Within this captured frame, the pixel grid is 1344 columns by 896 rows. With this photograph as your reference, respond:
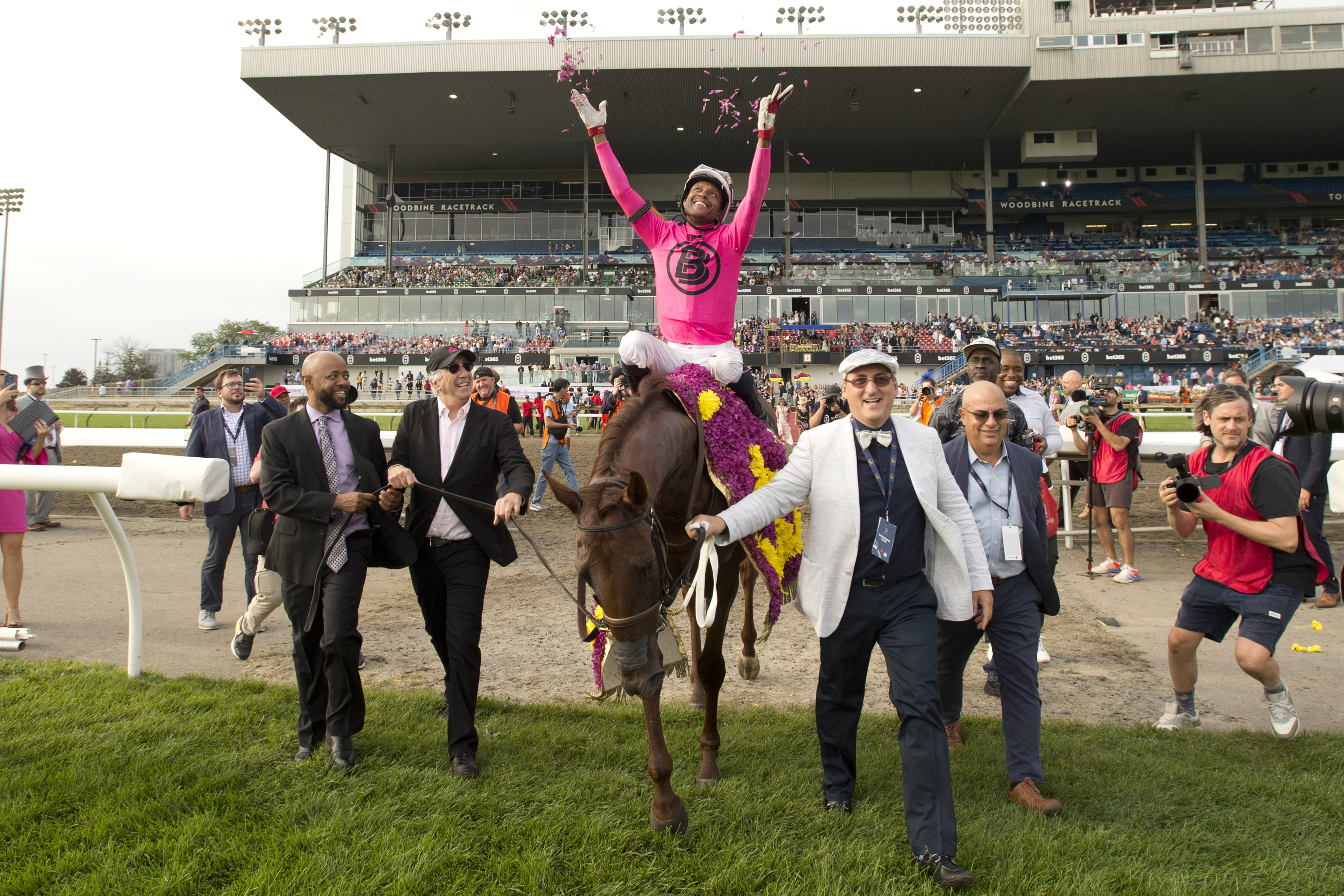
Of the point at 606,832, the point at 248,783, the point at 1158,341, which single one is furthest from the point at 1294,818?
the point at 1158,341

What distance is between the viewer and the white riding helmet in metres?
4.39

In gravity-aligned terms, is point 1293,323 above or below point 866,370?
above

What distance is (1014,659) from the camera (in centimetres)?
349

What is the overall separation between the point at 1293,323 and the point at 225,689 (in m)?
51.4

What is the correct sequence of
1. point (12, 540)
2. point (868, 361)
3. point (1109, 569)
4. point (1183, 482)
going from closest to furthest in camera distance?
→ point (868, 361), point (1183, 482), point (12, 540), point (1109, 569)

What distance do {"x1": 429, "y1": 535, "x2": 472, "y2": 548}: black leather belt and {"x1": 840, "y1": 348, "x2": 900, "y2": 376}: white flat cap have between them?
200 centimetres

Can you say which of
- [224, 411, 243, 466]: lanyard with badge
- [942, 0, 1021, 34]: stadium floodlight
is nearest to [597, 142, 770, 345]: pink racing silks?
[224, 411, 243, 466]: lanyard with badge

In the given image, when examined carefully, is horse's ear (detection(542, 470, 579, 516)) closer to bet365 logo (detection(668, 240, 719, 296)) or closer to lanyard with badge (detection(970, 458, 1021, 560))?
bet365 logo (detection(668, 240, 719, 296))

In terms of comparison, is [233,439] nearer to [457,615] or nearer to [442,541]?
[442,541]

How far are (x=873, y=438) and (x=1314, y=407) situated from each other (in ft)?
5.46

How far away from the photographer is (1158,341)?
39219 mm

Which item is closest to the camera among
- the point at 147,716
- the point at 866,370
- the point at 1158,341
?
the point at 866,370

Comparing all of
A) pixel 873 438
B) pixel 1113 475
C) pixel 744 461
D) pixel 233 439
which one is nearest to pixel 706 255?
pixel 744 461

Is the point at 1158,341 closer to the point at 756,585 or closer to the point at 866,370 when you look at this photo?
the point at 756,585
